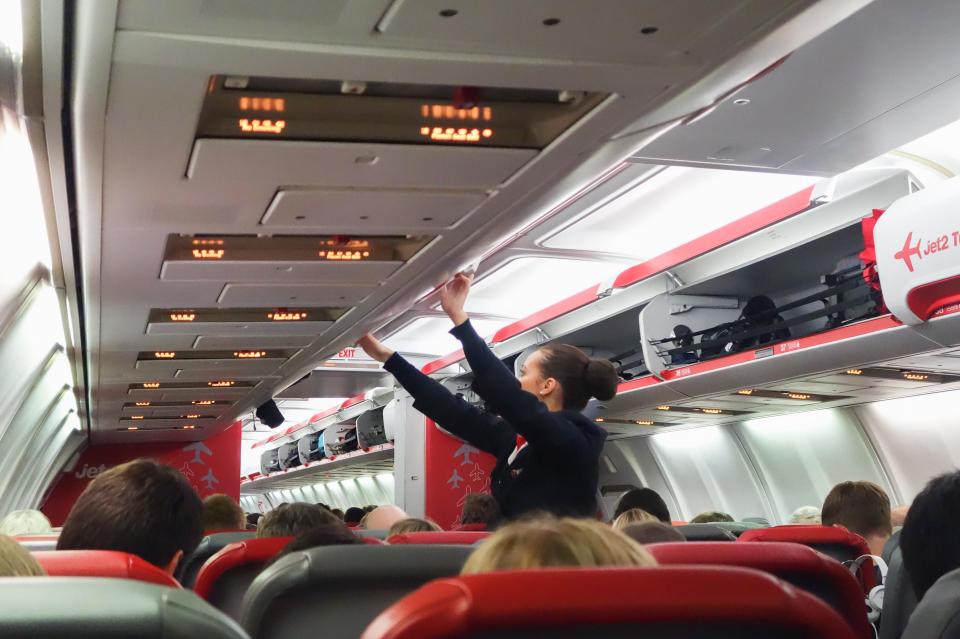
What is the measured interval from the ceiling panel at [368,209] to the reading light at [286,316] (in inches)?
97.1

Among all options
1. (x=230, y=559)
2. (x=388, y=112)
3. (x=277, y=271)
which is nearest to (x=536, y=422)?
(x=230, y=559)

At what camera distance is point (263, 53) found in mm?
3262

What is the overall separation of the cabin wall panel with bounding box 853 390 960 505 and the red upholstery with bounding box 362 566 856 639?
9.92m

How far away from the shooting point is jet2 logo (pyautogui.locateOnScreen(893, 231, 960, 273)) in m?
5.68

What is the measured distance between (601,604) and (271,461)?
88.1 feet

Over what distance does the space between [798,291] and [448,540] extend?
5.93m

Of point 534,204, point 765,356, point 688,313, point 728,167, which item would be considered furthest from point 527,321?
point 534,204

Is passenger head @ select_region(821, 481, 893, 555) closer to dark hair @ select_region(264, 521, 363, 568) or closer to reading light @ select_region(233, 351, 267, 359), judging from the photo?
dark hair @ select_region(264, 521, 363, 568)

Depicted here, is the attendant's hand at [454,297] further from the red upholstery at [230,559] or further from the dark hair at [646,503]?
the dark hair at [646,503]

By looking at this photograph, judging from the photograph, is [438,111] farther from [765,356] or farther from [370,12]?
[765,356]

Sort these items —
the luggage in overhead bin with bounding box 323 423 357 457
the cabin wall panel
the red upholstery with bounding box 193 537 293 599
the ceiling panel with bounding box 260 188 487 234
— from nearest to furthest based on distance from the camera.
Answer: the red upholstery with bounding box 193 537 293 599 < the ceiling panel with bounding box 260 188 487 234 < the cabin wall panel < the luggage in overhead bin with bounding box 323 423 357 457

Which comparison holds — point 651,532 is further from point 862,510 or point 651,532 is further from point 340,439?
point 340,439

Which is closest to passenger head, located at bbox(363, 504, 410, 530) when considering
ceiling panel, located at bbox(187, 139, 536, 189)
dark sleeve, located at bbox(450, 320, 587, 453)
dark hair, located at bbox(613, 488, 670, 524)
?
dark hair, located at bbox(613, 488, 670, 524)

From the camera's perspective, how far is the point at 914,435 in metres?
10.5
